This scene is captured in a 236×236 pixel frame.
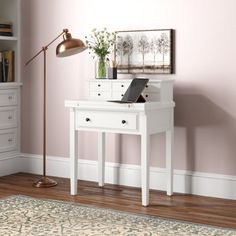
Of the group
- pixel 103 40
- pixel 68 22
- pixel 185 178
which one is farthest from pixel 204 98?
pixel 68 22

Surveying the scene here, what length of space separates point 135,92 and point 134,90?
1.0 inches

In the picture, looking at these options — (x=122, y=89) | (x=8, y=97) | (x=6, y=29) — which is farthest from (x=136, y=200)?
(x=6, y=29)

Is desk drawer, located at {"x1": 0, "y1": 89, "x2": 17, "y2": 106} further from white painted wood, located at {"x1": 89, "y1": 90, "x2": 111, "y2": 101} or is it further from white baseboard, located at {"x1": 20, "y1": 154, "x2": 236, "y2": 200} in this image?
white painted wood, located at {"x1": 89, "y1": 90, "x2": 111, "y2": 101}

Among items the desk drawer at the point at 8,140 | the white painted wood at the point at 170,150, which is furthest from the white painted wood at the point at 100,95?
the desk drawer at the point at 8,140

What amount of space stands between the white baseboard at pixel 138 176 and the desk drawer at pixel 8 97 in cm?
53

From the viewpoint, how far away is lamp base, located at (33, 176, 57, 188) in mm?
4773

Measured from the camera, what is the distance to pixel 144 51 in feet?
15.2

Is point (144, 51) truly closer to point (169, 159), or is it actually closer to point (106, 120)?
point (106, 120)

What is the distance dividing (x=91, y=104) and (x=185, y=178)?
0.99 meters

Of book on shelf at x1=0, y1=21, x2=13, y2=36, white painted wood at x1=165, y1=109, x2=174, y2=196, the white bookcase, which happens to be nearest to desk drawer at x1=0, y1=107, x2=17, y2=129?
the white bookcase

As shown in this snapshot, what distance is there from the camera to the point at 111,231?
3.46 meters

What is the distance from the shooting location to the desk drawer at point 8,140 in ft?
17.2

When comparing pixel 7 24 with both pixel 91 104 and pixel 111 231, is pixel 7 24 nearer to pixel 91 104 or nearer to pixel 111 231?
pixel 91 104

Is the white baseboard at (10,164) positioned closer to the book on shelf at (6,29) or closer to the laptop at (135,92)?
the book on shelf at (6,29)
